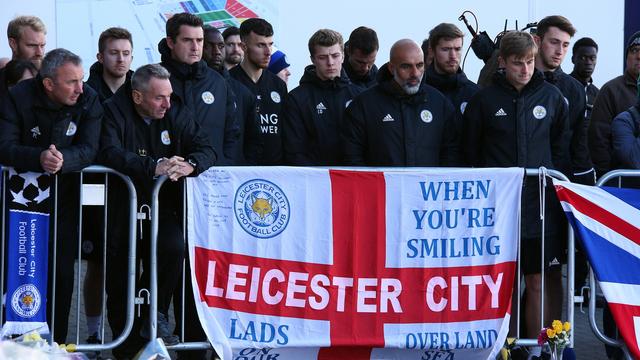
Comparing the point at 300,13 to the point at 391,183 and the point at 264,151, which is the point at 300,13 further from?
the point at 391,183

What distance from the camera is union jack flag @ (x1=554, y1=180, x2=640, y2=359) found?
7.15 meters

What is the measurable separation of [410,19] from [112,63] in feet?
13.4

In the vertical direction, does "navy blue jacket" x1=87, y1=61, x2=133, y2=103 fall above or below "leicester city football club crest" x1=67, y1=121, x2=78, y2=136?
above

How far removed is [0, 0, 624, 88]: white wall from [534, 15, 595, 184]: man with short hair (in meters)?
2.90

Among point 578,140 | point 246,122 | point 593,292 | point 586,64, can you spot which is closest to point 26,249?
point 246,122

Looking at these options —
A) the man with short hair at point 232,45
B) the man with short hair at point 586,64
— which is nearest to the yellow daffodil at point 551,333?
the man with short hair at point 232,45

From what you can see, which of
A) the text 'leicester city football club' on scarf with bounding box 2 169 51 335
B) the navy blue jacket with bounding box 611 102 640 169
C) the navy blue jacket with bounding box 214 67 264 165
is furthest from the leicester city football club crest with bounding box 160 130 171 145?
the navy blue jacket with bounding box 611 102 640 169

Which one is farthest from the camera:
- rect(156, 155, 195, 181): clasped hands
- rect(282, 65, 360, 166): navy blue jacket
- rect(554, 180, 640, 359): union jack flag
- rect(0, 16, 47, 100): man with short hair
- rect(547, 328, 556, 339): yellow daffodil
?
rect(0, 16, 47, 100): man with short hair

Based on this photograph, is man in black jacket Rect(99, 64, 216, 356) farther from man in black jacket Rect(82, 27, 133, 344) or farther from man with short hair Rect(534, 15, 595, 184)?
man with short hair Rect(534, 15, 595, 184)

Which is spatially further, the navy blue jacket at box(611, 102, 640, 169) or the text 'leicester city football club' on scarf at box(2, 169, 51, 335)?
the navy blue jacket at box(611, 102, 640, 169)

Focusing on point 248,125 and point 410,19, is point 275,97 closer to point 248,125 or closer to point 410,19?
point 248,125

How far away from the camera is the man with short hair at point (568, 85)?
26.4ft

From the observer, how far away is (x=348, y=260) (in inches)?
279

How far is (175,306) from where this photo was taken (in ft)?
23.9
